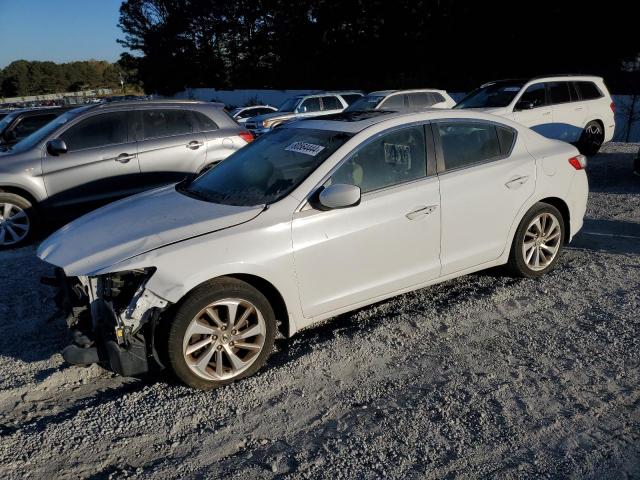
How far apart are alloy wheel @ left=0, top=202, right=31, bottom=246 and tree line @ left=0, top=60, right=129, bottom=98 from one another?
9581 centimetres

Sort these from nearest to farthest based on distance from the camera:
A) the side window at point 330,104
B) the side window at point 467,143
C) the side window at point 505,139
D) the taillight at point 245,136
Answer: the side window at point 467,143
the side window at point 505,139
the taillight at point 245,136
the side window at point 330,104

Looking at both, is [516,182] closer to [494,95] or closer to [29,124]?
[494,95]

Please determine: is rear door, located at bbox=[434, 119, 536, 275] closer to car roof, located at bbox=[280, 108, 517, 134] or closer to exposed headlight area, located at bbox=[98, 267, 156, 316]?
car roof, located at bbox=[280, 108, 517, 134]

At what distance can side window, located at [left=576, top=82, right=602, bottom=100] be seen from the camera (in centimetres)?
1208

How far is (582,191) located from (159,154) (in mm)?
5270

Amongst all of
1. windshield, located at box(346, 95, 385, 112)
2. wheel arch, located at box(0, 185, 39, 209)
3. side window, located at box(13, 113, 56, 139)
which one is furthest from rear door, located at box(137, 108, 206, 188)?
windshield, located at box(346, 95, 385, 112)

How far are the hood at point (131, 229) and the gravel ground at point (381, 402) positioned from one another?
0.83 meters

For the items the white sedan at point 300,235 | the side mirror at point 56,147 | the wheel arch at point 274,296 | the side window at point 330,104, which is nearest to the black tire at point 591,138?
the white sedan at point 300,235

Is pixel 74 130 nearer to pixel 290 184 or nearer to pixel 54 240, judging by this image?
pixel 54 240

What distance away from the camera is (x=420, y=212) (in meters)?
4.24

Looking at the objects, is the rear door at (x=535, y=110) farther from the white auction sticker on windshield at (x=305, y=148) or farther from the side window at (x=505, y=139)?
the white auction sticker on windshield at (x=305, y=148)

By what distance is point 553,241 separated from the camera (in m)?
5.21

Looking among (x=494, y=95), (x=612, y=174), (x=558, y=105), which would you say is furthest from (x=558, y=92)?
(x=612, y=174)

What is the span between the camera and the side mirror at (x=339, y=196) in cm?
377
